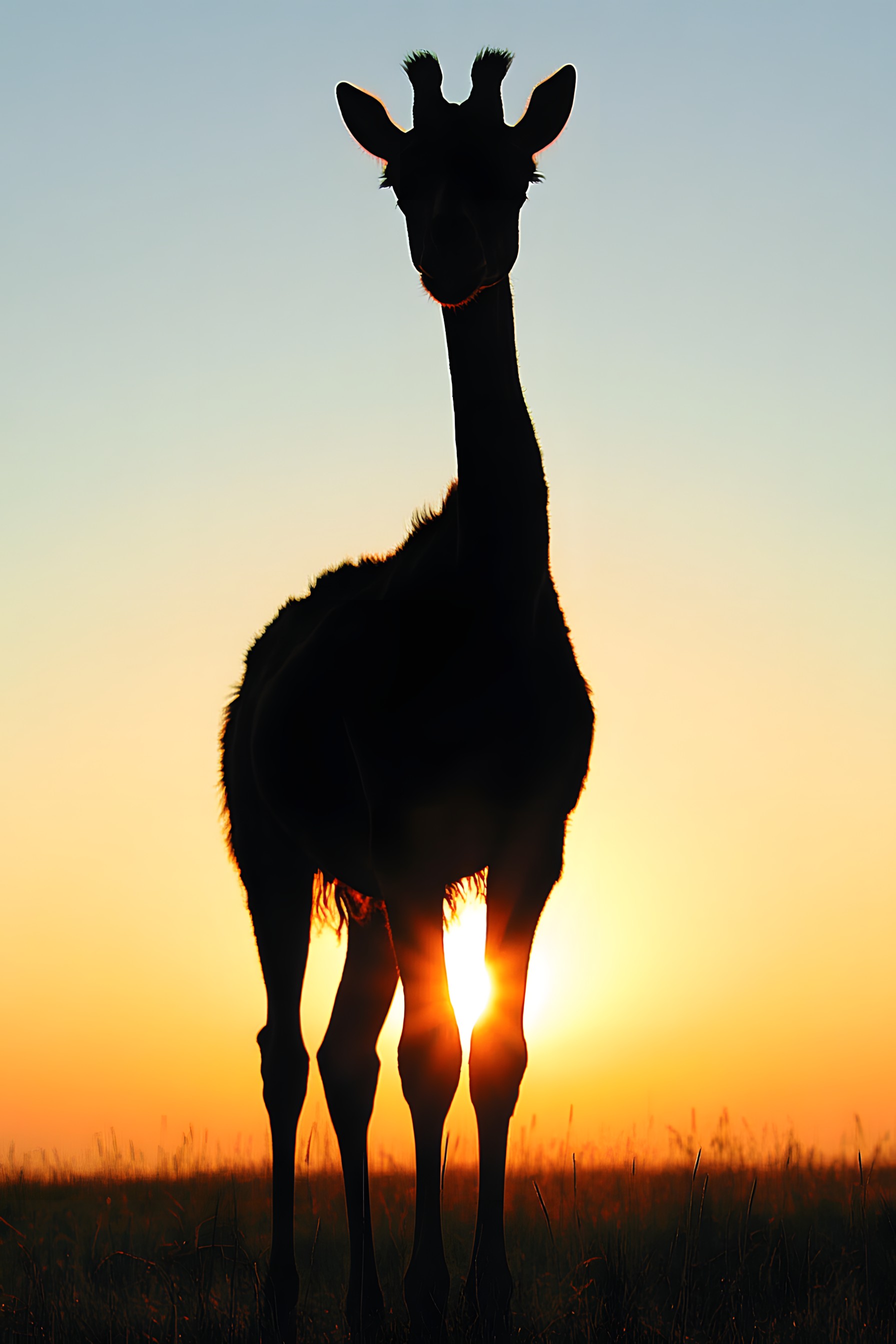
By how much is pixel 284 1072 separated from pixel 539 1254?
141cm

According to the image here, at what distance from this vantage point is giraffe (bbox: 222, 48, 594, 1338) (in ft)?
14.8

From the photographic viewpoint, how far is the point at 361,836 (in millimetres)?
5359

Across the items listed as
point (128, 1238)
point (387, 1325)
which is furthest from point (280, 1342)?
point (128, 1238)

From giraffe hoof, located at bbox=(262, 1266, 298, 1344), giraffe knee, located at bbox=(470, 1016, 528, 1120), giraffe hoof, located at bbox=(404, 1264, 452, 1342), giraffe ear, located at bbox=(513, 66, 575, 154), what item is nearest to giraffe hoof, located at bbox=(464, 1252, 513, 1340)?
giraffe hoof, located at bbox=(404, 1264, 452, 1342)

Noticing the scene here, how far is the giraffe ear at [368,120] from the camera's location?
16.8ft

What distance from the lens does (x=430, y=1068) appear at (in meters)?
4.51

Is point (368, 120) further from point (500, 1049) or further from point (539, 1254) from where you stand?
point (539, 1254)

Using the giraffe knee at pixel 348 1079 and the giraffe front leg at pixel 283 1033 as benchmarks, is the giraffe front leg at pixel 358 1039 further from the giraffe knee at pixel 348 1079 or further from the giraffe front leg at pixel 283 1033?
the giraffe front leg at pixel 283 1033

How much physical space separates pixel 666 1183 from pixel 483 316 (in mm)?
5284

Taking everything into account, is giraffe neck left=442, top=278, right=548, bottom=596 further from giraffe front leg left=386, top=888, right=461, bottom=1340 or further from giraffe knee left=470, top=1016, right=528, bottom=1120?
giraffe knee left=470, top=1016, right=528, bottom=1120

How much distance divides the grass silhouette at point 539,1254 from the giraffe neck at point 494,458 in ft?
7.39

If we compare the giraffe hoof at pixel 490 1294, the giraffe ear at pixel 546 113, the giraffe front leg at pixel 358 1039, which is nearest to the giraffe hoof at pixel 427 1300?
the giraffe hoof at pixel 490 1294

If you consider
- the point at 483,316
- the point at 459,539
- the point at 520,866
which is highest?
the point at 483,316

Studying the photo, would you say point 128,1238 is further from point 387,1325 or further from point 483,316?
point 483,316
